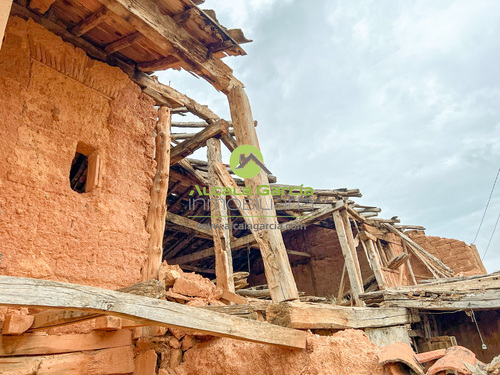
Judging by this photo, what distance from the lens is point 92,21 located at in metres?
3.31

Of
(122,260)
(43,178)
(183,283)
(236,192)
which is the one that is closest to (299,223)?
(236,192)

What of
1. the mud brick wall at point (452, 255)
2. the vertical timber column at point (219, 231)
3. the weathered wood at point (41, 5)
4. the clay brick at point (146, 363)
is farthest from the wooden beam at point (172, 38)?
the mud brick wall at point (452, 255)

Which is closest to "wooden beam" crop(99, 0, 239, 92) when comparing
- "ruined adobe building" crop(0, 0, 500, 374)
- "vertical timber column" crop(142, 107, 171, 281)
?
"ruined adobe building" crop(0, 0, 500, 374)

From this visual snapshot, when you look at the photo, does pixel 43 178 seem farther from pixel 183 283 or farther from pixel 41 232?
pixel 183 283

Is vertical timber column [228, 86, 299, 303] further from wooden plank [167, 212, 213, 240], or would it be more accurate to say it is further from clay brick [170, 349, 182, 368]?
wooden plank [167, 212, 213, 240]

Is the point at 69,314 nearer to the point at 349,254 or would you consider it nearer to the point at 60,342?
the point at 60,342

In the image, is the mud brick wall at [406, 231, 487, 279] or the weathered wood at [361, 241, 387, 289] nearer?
the weathered wood at [361, 241, 387, 289]

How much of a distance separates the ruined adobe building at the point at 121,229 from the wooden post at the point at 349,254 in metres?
2.09

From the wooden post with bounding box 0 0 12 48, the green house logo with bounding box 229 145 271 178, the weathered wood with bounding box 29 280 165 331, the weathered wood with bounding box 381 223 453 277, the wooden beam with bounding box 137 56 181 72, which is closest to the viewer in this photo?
the wooden post with bounding box 0 0 12 48

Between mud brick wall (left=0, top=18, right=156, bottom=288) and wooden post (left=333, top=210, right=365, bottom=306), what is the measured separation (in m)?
4.78

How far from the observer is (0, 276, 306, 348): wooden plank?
1.46 meters

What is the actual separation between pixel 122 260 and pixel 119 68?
2155mm

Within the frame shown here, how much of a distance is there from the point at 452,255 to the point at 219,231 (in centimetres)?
779

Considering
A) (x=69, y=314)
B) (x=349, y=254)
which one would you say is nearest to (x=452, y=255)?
(x=349, y=254)
